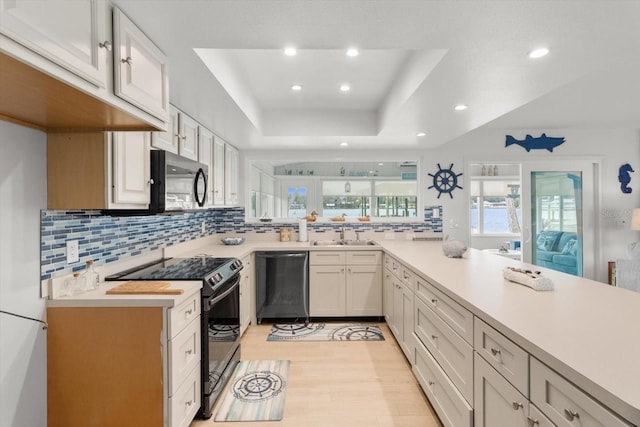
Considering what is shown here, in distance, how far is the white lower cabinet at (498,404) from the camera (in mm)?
1101

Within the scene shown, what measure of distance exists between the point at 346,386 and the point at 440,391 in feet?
2.54

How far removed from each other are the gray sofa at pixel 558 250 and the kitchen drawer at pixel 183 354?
4.20 metres

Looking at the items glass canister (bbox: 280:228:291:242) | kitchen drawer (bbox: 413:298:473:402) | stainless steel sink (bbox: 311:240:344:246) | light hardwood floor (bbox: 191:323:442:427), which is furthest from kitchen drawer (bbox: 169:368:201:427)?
glass canister (bbox: 280:228:291:242)

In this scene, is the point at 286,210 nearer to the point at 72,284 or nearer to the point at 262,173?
the point at 262,173

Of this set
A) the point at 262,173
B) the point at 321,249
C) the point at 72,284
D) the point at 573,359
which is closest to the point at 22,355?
the point at 72,284

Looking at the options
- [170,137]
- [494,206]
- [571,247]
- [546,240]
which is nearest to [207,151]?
[170,137]

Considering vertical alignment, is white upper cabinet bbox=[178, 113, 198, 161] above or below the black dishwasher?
above

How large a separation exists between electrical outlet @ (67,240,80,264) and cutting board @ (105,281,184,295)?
27cm

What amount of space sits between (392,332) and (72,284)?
8.94ft

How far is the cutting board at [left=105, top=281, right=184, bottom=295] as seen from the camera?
1696 mm

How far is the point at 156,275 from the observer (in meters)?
2.10

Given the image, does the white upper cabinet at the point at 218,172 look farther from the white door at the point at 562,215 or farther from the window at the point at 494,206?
the window at the point at 494,206

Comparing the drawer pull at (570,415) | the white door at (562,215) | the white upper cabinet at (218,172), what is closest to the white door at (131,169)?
the white upper cabinet at (218,172)

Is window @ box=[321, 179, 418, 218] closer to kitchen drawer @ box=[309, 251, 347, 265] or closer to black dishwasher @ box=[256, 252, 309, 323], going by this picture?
kitchen drawer @ box=[309, 251, 347, 265]
